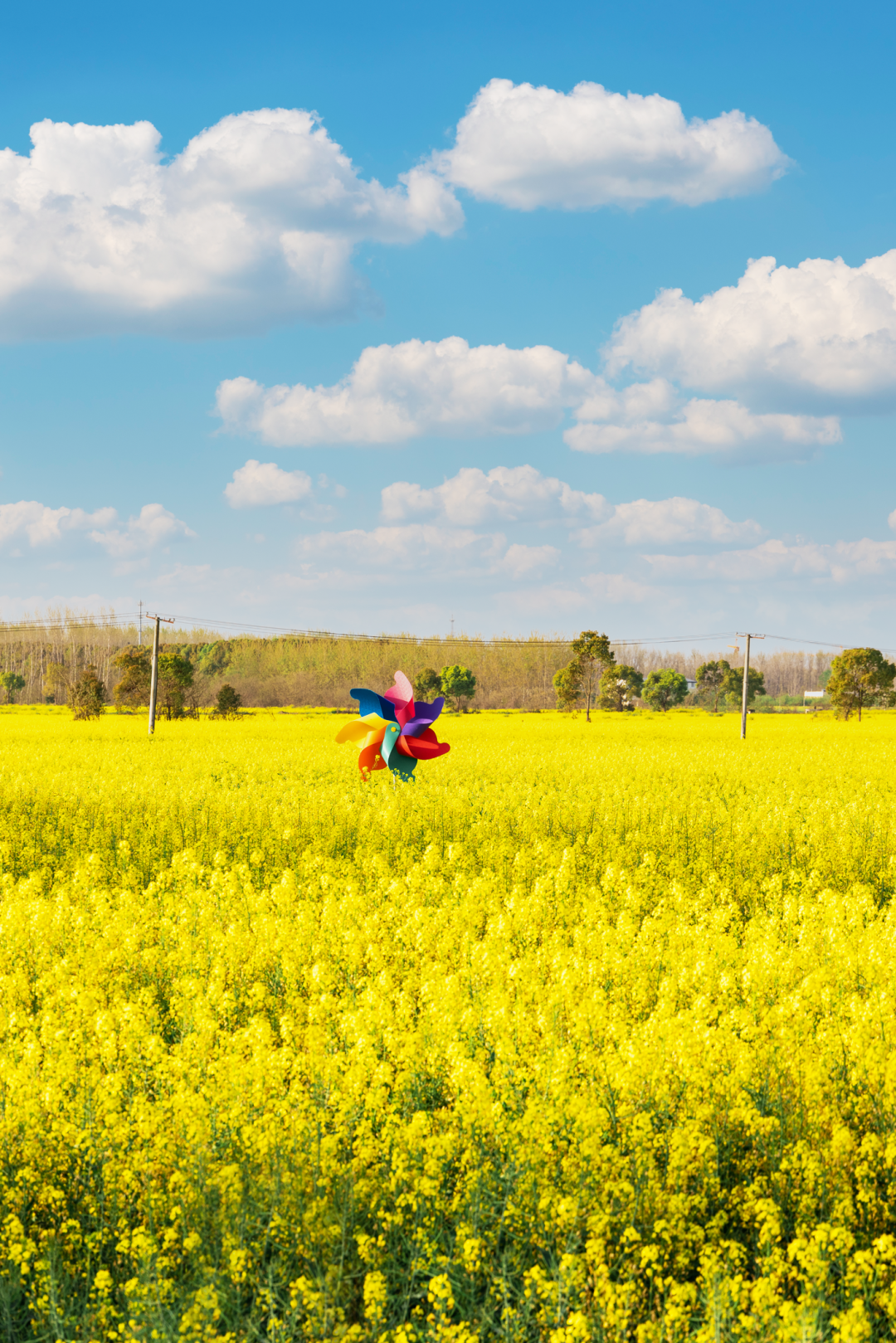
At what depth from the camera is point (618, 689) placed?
69938 millimetres

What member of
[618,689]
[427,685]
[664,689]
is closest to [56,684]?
[427,685]

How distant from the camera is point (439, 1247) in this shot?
4.23 m

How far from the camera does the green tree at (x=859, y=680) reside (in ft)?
193

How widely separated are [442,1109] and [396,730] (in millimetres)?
9790

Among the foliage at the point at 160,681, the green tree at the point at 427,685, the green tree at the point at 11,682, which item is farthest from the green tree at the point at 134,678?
the green tree at the point at 11,682

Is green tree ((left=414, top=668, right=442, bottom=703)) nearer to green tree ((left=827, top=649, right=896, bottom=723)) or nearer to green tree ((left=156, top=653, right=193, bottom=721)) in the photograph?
green tree ((left=156, top=653, right=193, bottom=721))

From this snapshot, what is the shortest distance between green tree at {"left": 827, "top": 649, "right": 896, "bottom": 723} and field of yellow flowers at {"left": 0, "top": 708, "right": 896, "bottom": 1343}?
2084 inches

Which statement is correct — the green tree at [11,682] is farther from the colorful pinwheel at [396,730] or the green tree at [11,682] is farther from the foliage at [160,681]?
the colorful pinwheel at [396,730]

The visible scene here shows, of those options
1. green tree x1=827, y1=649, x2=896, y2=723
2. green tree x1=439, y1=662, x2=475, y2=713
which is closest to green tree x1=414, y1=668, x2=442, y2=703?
green tree x1=439, y1=662, x2=475, y2=713

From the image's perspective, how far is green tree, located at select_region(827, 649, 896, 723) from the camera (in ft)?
193

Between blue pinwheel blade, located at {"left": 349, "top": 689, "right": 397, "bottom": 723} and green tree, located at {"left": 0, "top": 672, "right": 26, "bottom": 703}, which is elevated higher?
blue pinwheel blade, located at {"left": 349, "top": 689, "right": 397, "bottom": 723}

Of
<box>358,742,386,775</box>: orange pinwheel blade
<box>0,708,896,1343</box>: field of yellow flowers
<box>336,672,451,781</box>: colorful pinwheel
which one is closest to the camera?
<box>0,708,896,1343</box>: field of yellow flowers

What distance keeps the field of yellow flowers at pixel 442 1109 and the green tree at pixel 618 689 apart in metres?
58.0

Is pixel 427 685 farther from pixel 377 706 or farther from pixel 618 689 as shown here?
pixel 377 706
